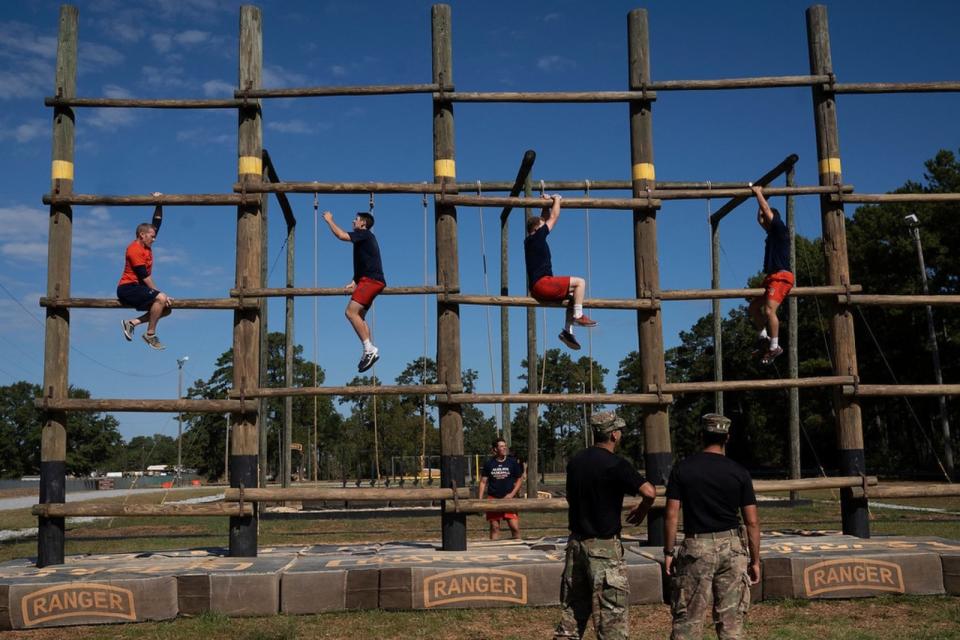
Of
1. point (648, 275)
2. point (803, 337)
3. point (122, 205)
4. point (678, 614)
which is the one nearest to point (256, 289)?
point (122, 205)

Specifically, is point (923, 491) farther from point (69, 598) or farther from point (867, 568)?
point (69, 598)

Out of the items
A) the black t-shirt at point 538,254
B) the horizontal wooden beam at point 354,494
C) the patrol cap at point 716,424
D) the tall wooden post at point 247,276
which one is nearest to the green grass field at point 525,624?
the horizontal wooden beam at point 354,494

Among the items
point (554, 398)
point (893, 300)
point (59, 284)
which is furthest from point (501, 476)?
point (59, 284)

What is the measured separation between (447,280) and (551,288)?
1.37 m

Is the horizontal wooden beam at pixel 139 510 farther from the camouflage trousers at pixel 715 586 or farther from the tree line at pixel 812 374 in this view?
the tree line at pixel 812 374

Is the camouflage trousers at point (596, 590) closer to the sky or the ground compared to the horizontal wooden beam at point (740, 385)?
closer to the ground

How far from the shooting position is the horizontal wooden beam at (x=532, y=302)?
11156 millimetres

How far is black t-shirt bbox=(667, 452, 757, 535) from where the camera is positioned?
249 inches

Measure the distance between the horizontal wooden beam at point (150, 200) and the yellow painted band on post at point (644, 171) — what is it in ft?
17.3

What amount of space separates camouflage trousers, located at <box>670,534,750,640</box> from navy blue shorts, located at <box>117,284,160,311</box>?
299 inches

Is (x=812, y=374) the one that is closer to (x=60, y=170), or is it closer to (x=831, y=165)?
(x=831, y=165)

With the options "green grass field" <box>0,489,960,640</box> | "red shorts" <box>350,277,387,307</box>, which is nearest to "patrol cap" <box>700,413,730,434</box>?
"green grass field" <box>0,489,960,640</box>

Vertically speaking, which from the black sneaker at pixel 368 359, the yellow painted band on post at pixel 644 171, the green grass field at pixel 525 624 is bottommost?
the green grass field at pixel 525 624

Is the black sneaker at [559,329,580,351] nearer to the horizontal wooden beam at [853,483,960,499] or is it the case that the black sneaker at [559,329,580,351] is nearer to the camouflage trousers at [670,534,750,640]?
the horizontal wooden beam at [853,483,960,499]
